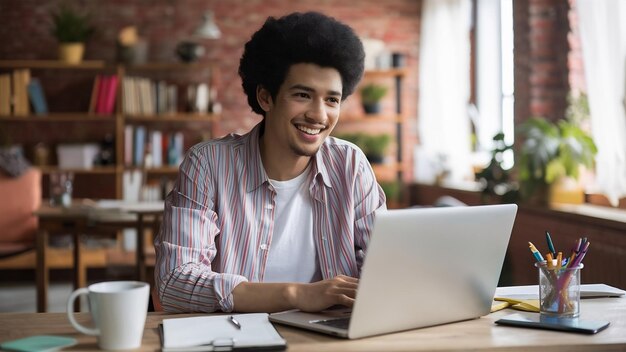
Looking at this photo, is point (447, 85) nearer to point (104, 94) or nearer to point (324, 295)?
point (104, 94)

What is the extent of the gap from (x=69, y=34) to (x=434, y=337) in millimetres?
5556

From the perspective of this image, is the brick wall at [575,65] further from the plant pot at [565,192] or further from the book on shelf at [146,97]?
the book on shelf at [146,97]

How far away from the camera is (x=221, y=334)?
1375 millimetres

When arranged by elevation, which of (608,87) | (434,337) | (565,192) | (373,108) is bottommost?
(434,337)

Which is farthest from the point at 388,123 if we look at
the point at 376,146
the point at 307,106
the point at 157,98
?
the point at 307,106

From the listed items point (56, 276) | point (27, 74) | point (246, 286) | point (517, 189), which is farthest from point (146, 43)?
point (246, 286)

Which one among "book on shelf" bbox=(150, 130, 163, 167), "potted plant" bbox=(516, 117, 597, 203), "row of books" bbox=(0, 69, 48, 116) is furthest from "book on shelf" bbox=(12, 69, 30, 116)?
"potted plant" bbox=(516, 117, 597, 203)

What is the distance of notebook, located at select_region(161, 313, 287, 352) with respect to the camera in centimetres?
131

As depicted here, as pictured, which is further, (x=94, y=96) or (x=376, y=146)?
(x=376, y=146)

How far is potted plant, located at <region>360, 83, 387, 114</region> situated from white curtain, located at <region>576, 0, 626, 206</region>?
281 cm

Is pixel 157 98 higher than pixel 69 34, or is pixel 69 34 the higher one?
pixel 69 34

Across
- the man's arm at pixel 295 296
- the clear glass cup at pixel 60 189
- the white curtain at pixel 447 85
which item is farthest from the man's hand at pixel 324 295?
the white curtain at pixel 447 85

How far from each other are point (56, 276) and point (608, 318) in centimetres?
563

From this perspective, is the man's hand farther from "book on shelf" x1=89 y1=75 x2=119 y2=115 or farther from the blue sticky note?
"book on shelf" x1=89 y1=75 x2=119 y2=115
